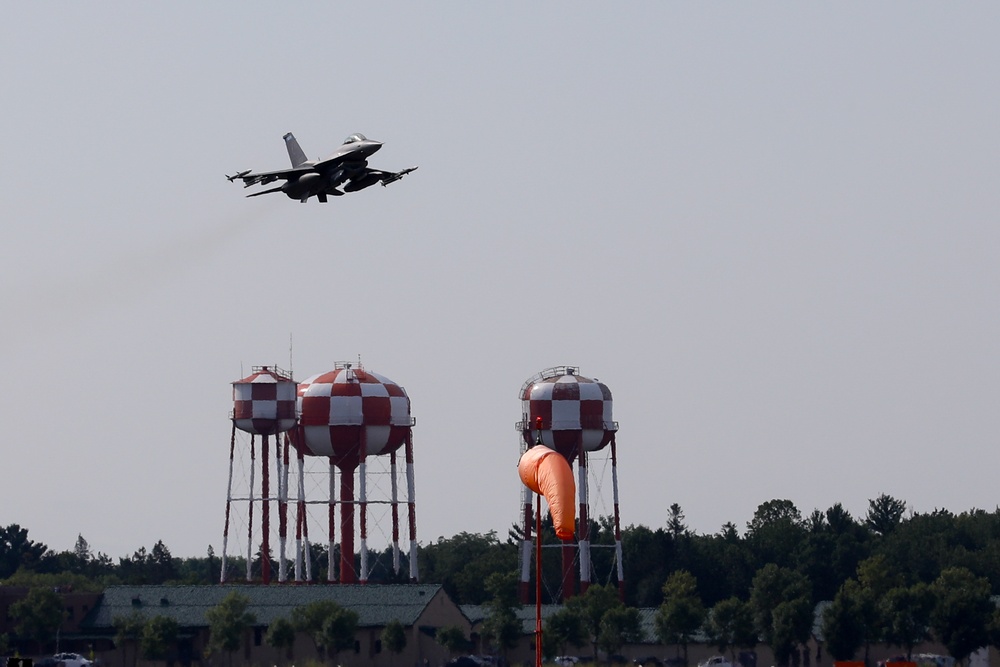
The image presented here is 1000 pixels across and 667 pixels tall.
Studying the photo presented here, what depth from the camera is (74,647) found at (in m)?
136

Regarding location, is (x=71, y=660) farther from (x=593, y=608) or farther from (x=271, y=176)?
(x=271, y=176)

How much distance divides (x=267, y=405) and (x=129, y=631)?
23.5 meters

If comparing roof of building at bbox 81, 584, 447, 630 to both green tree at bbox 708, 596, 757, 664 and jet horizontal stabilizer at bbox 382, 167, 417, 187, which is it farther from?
jet horizontal stabilizer at bbox 382, 167, 417, 187

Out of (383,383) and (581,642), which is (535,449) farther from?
(383,383)

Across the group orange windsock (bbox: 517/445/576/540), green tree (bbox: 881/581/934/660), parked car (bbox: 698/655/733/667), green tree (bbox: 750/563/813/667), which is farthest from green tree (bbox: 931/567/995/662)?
orange windsock (bbox: 517/445/576/540)

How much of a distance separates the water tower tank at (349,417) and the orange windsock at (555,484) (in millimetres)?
92191

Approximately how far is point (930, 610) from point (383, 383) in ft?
148

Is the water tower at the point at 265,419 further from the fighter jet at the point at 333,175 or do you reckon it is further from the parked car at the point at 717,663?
the fighter jet at the point at 333,175

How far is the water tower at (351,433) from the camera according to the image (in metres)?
148

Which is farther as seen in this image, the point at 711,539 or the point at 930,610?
the point at 711,539

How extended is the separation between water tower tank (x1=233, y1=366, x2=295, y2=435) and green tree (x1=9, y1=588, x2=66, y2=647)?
22.0m

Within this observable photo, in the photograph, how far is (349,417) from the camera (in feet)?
486

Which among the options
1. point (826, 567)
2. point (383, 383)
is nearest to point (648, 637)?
point (383, 383)

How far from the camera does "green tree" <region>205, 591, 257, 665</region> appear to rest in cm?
12962
